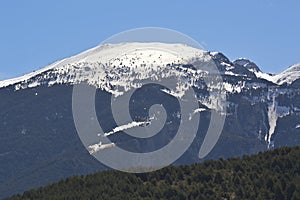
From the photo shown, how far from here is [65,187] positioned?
15250cm

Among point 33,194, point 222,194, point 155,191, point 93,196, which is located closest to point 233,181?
point 222,194

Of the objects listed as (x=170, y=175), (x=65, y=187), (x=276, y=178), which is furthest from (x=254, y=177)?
(x=65, y=187)

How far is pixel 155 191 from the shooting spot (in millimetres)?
139500

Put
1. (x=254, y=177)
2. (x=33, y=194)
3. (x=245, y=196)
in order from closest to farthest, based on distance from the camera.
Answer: (x=245, y=196) → (x=254, y=177) → (x=33, y=194)

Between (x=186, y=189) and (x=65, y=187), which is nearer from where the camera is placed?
(x=186, y=189)

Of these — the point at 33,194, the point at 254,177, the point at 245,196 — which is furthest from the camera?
the point at 33,194

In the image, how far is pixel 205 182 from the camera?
5561 inches

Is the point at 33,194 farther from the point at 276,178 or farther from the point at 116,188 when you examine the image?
the point at 276,178

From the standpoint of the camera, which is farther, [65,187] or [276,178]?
[65,187]

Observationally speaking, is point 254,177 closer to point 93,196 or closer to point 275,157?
point 275,157

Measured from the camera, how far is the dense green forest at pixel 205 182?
13512cm

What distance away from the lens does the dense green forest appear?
443ft

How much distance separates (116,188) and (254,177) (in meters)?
23.4

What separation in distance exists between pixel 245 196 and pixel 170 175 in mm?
17524
